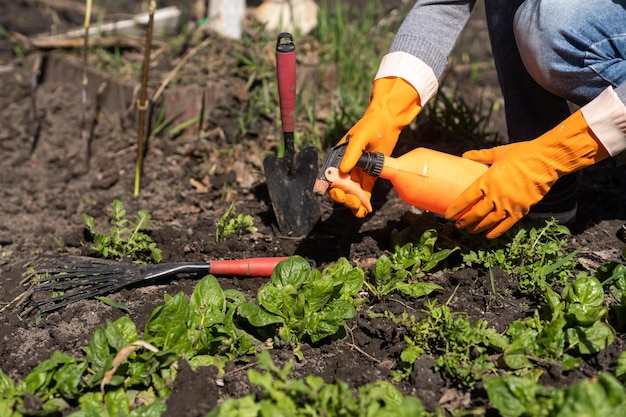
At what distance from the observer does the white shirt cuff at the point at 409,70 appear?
7.42 ft

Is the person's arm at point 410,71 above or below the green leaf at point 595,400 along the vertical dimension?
above

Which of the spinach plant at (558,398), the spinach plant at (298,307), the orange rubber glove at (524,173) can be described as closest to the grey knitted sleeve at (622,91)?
the orange rubber glove at (524,173)

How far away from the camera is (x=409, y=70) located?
2.26m

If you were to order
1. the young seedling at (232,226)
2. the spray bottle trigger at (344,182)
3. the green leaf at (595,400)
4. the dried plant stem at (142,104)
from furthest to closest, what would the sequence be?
the dried plant stem at (142,104)
the young seedling at (232,226)
the spray bottle trigger at (344,182)
the green leaf at (595,400)

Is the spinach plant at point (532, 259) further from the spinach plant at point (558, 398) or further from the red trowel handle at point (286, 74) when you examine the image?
the red trowel handle at point (286, 74)

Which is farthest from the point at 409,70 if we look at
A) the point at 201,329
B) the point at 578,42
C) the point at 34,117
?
the point at 34,117

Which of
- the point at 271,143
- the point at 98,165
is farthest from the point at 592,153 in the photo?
the point at 98,165

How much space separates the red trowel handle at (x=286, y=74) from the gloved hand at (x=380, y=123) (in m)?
0.29

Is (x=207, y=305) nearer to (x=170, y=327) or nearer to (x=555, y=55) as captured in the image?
(x=170, y=327)

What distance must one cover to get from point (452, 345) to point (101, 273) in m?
1.11

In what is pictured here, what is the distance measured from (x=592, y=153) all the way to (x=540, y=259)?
1.30 feet

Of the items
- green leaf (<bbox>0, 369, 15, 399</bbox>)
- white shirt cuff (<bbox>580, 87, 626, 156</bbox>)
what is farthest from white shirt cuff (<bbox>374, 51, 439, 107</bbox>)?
green leaf (<bbox>0, 369, 15, 399</bbox>)

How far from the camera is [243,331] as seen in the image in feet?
6.45

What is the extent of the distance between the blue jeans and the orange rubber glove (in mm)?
223
